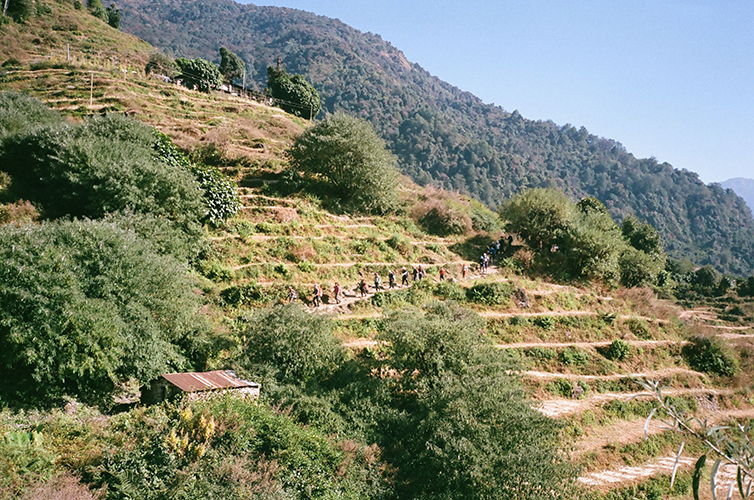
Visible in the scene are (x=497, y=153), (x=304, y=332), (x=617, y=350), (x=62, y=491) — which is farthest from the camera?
(x=497, y=153)

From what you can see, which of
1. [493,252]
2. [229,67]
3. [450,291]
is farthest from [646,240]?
[229,67]

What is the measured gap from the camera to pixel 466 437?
12398mm

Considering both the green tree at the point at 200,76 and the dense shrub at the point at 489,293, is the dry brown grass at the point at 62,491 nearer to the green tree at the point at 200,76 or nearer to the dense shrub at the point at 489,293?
the dense shrub at the point at 489,293

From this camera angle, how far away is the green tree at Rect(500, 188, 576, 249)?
31703mm

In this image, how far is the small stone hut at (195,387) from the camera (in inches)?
479

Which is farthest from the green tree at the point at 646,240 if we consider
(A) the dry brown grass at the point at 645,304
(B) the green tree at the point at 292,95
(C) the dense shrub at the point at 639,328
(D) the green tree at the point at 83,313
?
(D) the green tree at the point at 83,313

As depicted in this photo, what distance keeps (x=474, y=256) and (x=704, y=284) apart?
1648 inches

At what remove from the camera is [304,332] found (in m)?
15.4

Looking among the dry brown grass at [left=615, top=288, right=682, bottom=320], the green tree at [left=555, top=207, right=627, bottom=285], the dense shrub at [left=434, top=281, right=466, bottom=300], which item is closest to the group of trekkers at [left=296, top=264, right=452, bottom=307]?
the dense shrub at [left=434, top=281, right=466, bottom=300]

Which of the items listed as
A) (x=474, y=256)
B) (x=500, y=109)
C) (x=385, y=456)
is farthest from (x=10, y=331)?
(x=500, y=109)

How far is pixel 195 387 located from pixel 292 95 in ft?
160

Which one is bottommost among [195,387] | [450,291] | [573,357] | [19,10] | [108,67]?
[195,387]

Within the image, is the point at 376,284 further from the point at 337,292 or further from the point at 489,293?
the point at 489,293

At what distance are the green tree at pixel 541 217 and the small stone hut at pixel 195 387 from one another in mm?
24111
